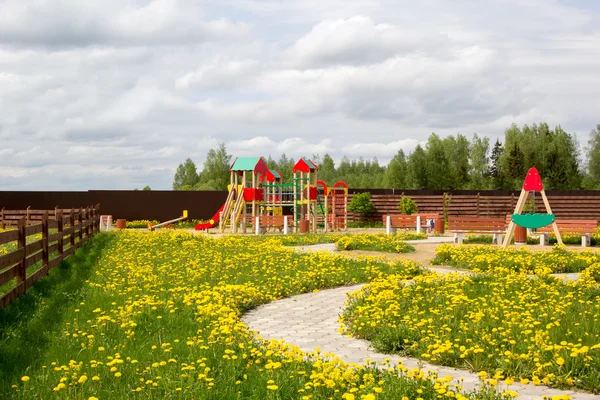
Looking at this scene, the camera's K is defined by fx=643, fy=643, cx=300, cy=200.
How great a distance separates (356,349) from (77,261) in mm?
10000

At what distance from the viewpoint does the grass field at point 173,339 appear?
527 cm

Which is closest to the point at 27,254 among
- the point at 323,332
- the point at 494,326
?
the point at 323,332

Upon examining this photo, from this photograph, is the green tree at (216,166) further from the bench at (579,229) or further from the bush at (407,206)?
the bench at (579,229)

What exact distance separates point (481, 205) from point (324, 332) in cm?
3047

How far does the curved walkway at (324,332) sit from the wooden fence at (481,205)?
25.4m

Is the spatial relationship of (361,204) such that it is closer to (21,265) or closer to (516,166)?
(21,265)

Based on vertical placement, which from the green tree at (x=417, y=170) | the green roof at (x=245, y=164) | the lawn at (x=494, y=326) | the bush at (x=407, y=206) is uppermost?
the green tree at (x=417, y=170)

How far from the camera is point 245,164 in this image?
29.5 meters

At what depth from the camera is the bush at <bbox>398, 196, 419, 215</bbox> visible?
3500cm

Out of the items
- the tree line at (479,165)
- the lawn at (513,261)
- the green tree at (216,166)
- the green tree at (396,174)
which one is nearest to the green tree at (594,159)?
the tree line at (479,165)

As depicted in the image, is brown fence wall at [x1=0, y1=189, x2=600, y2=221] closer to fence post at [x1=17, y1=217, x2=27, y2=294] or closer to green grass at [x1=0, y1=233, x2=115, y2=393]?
green grass at [x1=0, y1=233, x2=115, y2=393]

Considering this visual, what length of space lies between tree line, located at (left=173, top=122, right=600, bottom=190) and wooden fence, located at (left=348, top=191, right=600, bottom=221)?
24395 mm

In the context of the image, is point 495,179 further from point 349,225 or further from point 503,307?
point 503,307

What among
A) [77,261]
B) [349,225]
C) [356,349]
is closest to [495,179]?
[349,225]
